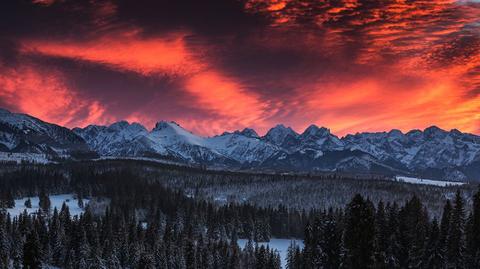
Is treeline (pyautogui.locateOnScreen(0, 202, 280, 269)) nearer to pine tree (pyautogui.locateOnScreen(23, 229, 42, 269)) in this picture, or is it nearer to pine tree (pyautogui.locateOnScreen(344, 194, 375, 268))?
pine tree (pyautogui.locateOnScreen(23, 229, 42, 269))

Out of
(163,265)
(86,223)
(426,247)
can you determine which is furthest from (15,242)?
(426,247)

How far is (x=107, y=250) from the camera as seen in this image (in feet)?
503

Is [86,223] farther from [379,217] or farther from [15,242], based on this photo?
→ [379,217]

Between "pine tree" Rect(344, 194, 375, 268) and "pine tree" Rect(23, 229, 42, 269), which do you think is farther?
"pine tree" Rect(23, 229, 42, 269)

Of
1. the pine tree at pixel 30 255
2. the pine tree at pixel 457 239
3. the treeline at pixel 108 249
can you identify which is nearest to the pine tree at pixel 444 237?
the pine tree at pixel 457 239

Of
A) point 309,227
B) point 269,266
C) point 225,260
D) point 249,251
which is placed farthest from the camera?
point 249,251

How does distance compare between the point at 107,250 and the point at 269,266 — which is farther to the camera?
the point at 107,250

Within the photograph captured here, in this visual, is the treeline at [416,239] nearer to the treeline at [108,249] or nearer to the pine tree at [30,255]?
the treeline at [108,249]

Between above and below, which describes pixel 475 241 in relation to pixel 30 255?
below

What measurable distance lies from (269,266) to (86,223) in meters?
69.3

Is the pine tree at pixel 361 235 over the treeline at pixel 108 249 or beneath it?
over

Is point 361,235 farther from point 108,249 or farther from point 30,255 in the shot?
point 108,249

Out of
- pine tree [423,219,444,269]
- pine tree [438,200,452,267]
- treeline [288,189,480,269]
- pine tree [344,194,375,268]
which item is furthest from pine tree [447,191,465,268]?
pine tree [344,194,375,268]

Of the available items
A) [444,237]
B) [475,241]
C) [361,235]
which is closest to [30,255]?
[361,235]
